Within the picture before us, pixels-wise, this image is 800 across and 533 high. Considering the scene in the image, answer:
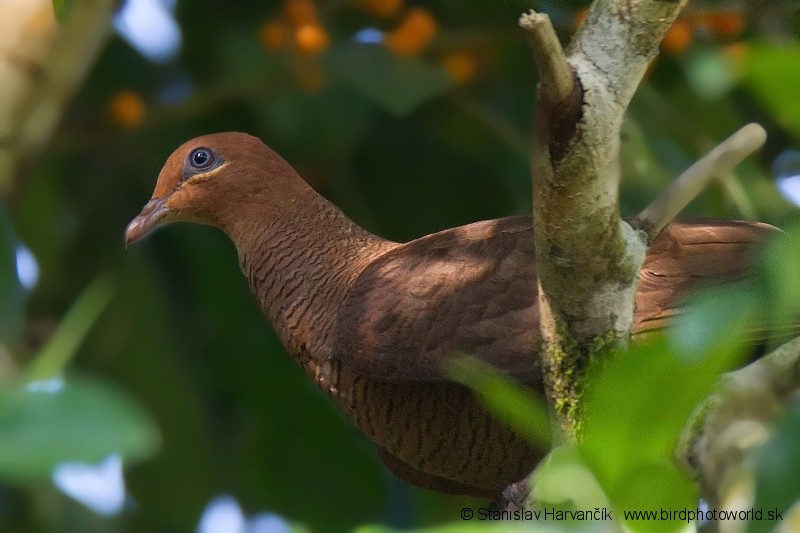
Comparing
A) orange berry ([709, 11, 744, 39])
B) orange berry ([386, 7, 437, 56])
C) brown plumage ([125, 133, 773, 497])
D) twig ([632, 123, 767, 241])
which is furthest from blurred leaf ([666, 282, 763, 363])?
orange berry ([386, 7, 437, 56])

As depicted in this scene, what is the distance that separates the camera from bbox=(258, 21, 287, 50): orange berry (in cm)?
399

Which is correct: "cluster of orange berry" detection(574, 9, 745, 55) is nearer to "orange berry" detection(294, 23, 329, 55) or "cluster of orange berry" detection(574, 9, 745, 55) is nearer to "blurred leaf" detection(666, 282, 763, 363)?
"orange berry" detection(294, 23, 329, 55)

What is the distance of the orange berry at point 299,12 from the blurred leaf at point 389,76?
169 mm

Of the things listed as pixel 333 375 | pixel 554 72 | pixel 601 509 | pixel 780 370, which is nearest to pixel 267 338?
pixel 333 375

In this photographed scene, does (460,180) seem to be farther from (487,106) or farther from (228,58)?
(228,58)

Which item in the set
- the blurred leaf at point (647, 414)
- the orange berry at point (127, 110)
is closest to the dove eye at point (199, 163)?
the orange berry at point (127, 110)

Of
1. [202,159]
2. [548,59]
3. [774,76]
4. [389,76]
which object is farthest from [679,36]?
[774,76]

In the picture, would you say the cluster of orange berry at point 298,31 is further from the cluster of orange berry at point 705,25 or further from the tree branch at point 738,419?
the tree branch at point 738,419

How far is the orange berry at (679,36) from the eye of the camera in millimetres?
3696

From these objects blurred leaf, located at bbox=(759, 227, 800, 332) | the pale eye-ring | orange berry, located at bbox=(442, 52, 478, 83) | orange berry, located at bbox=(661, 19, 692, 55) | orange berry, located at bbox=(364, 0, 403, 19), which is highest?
orange berry, located at bbox=(364, 0, 403, 19)

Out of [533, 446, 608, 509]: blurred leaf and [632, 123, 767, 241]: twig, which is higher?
[632, 123, 767, 241]: twig

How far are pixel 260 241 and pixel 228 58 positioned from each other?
3.92 feet

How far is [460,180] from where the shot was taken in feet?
15.5

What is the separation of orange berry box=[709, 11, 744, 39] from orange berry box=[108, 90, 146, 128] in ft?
6.79
